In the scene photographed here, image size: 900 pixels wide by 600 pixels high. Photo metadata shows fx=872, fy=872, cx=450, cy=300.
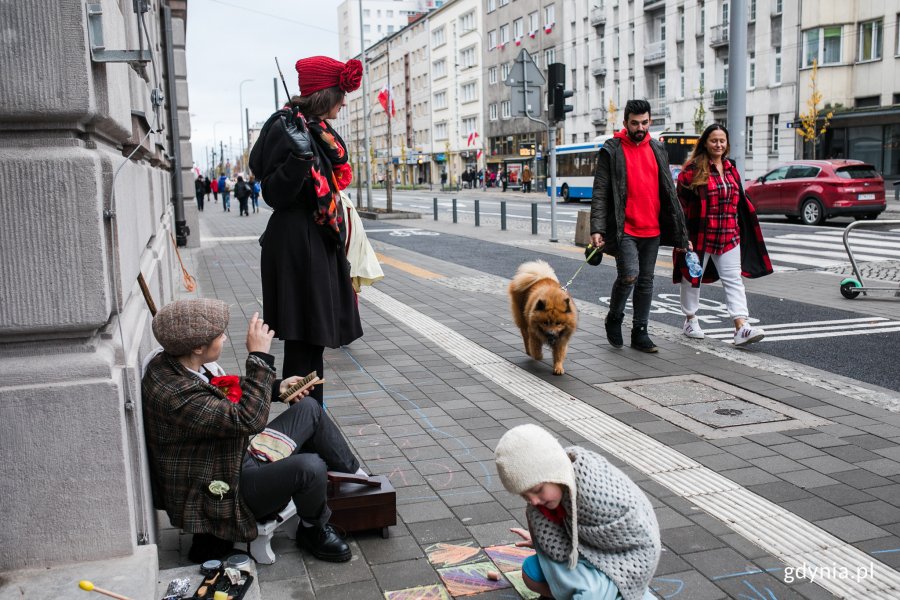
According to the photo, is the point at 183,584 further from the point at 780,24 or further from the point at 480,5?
the point at 480,5

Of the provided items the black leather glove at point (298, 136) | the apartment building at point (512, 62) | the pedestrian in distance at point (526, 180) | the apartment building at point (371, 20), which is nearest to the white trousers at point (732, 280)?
the black leather glove at point (298, 136)

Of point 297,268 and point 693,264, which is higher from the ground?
point 297,268

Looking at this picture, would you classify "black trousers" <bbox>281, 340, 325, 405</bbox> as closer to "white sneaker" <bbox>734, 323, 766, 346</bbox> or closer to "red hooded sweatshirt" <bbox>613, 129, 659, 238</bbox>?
"red hooded sweatshirt" <bbox>613, 129, 659, 238</bbox>

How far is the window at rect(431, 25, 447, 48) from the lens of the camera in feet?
294

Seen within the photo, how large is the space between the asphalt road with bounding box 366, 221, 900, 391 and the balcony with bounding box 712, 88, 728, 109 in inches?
1444

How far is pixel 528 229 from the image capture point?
2384 centimetres

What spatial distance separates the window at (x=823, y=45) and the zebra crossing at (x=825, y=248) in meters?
26.0

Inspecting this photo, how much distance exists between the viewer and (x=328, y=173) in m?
4.50

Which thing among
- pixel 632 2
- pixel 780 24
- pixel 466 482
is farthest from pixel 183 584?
pixel 632 2

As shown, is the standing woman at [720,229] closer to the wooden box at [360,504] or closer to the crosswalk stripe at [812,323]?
the crosswalk stripe at [812,323]

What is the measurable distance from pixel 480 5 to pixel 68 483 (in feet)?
274

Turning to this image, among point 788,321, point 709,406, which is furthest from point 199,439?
point 788,321

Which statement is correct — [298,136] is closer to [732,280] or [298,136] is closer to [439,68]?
[732,280]

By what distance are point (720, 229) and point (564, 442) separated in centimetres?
350
